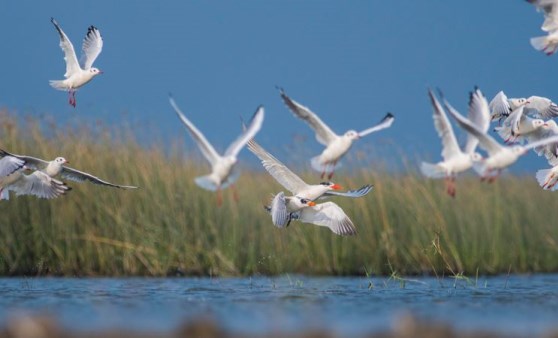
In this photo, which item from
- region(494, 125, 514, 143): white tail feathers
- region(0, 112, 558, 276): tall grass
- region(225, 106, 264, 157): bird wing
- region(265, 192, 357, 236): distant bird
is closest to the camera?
region(225, 106, 264, 157): bird wing

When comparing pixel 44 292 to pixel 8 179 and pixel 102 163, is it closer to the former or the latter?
pixel 8 179

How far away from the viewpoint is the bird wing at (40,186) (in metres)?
12.1

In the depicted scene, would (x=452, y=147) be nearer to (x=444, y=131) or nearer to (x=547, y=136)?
(x=444, y=131)

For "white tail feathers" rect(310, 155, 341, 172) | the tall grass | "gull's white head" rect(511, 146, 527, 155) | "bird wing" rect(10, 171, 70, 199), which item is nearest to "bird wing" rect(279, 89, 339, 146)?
"white tail feathers" rect(310, 155, 341, 172)

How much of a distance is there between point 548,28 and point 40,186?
5.65 m

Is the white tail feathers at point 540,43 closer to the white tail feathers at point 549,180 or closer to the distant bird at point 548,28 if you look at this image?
the distant bird at point 548,28

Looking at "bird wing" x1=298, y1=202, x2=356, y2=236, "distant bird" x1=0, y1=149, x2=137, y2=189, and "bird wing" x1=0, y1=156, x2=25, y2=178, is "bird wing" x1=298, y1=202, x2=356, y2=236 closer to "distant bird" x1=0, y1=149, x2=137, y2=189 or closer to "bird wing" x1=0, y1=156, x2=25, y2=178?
"distant bird" x1=0, y1=149, x2=137, y2=189

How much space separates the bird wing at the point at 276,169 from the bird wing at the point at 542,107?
2555mm

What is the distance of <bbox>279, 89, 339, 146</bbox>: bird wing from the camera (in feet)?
36.7

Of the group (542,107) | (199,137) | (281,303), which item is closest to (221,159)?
(199,137)

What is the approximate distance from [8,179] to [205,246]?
4.35m

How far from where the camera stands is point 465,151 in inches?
403

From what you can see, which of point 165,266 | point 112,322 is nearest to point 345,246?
point 165,266

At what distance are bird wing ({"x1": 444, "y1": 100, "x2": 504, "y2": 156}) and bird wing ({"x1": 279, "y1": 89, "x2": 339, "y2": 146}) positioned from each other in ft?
6.34
